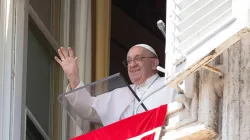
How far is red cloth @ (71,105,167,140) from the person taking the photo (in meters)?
4.68

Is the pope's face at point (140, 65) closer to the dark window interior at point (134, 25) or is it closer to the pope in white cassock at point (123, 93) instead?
the pope in white cassock at point (123, 93)

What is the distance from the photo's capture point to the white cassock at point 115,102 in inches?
213

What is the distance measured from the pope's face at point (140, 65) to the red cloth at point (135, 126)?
73cm

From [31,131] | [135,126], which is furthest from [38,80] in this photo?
[135,126]

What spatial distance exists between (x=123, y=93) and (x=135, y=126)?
2.23 feet

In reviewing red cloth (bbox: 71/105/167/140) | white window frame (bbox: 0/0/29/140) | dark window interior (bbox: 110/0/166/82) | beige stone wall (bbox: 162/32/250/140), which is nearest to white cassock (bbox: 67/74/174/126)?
white window frame (bbox: 0/0/29/140)

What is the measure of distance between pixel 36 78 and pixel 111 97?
1.82 feet

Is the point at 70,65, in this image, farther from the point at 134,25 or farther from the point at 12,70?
the point at 134,25

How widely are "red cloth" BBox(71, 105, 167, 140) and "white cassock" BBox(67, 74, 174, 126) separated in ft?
1.57

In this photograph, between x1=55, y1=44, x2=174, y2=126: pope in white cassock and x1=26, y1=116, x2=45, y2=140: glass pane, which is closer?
x1=55, y1=44, x2=174, y2=126: pope in white cassock

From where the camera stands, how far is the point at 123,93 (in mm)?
5422

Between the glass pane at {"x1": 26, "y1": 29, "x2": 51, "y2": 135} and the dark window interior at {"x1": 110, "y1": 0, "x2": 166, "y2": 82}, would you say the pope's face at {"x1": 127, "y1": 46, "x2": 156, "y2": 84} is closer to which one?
the glass pane at {"x1": 26, "y1": 29, "x2": 51, "y2": 135}

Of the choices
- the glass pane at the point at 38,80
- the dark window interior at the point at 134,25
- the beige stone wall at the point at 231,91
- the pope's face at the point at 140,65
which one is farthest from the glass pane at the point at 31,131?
the dark window interior at the point at 134,25

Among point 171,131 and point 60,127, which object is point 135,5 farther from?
point 171,131
